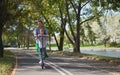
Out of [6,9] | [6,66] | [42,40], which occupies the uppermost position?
[6,9]

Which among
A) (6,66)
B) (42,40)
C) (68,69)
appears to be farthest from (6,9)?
(68,69)

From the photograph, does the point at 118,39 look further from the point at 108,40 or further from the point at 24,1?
the point at 24,1

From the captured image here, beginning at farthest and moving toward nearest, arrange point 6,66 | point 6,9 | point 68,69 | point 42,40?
1. point 6,9
2. point 6,66
3. point 68,69
4. point 42,40

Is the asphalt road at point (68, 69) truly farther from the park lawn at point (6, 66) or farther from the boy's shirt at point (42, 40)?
the boy's shirt at point (42, 40)

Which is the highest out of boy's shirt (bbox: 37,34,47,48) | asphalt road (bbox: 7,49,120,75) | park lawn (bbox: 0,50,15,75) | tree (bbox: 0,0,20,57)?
tree (bbox: 0,0,20,57)

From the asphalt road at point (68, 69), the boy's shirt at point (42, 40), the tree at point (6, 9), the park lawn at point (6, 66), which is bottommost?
the asphalt road at point (68, 69)

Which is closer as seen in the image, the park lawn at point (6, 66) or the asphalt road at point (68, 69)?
the asphalt road at point (68, 69)

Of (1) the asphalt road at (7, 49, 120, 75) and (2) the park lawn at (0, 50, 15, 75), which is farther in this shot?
(2) the park lawn at (0, 50, 15, 75)

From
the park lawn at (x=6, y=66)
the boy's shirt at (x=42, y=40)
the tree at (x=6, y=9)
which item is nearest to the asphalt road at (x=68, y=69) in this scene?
the park lawn at (x=6, y=66)

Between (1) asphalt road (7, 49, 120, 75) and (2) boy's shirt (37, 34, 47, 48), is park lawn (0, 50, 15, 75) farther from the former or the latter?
(2) boy's shirt (37, 34, 47, 48)

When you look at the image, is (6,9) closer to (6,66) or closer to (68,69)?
(6,66)

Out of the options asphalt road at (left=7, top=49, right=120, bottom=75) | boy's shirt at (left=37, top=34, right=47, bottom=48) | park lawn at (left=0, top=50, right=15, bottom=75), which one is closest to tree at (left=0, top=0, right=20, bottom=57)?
park lawn at (left=0, top=50, right=15, bottom=75)

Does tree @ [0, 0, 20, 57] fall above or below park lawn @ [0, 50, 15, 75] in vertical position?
above

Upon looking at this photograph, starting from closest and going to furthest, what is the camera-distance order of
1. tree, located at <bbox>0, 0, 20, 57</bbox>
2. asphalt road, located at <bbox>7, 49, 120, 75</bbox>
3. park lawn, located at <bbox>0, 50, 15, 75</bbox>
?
asphalt road, located at <bbox>7, 49, 120, 75</bbox> < park lawn, located at <bbox>0, 50, 15, 75</bbox> < tree, located at <bbox>0, 0, 20, 57</bbox>
